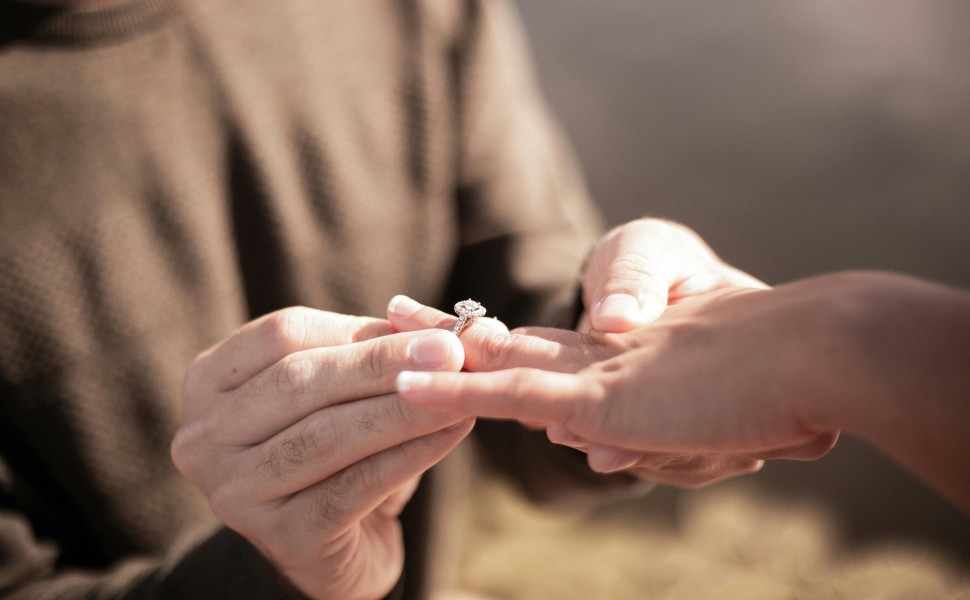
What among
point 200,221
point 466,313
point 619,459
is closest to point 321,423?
point 466,313

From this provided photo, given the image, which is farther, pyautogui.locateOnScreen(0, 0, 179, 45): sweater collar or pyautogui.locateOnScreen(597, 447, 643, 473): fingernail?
pyautogui.locateOnScreen(0, 0, 179, 45): sweater collar

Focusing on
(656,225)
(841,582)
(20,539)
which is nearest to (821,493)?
(841,582)

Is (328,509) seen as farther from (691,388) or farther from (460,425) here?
(691,388)

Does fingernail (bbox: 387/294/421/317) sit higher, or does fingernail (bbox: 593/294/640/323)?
fingernail (bbox: 387/294/421/317)

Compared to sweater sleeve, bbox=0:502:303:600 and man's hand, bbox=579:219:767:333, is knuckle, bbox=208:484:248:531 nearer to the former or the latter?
sweater sleeve, bbox=0:502:303:600

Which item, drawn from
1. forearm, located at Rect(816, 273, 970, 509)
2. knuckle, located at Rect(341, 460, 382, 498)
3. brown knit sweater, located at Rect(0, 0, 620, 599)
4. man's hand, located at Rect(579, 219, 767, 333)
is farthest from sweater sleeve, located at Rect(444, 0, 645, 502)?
forearm, located at Rect(816, 273, 970, 509)

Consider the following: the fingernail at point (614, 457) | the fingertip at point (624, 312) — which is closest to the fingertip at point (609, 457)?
the fingernail at point (614, 457)
